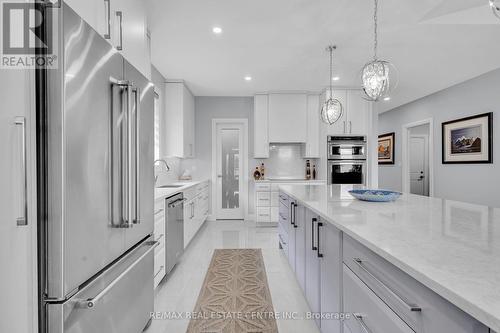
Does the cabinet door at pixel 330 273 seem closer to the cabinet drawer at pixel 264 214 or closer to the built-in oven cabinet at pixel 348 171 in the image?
the cabinet drawer at pixel 264 214

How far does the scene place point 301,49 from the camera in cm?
337

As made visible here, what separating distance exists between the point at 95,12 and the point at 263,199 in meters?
4.15

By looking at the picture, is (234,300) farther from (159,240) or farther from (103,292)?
(103,292)

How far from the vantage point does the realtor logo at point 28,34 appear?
0.90 metres

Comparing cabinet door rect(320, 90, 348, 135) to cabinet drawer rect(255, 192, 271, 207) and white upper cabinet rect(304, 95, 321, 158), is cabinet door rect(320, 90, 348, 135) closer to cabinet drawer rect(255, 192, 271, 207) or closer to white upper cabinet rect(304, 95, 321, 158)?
white upper cabinet rect(304, 95, 321, 158)

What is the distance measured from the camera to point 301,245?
224 centimetres

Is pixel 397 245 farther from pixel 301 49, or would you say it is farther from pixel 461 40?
pixel 461 40

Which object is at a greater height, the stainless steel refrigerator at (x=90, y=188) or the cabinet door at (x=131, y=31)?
the cabinet door at (x=131, y=31)

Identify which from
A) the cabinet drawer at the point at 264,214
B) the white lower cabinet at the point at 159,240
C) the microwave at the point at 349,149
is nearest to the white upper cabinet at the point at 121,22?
the white lower cabinet at the point at 159,240

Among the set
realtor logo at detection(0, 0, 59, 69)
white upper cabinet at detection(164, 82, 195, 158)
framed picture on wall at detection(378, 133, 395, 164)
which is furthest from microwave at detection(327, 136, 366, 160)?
realtor logo at detection(0, 0, 59, 69)

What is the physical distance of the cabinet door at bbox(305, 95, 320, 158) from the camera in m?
5.29

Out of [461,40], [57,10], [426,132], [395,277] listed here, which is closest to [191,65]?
[57,10]

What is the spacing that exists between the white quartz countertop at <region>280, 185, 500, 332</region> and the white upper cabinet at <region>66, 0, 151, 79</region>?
5.23 feet

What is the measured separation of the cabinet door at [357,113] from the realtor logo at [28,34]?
4.84m
